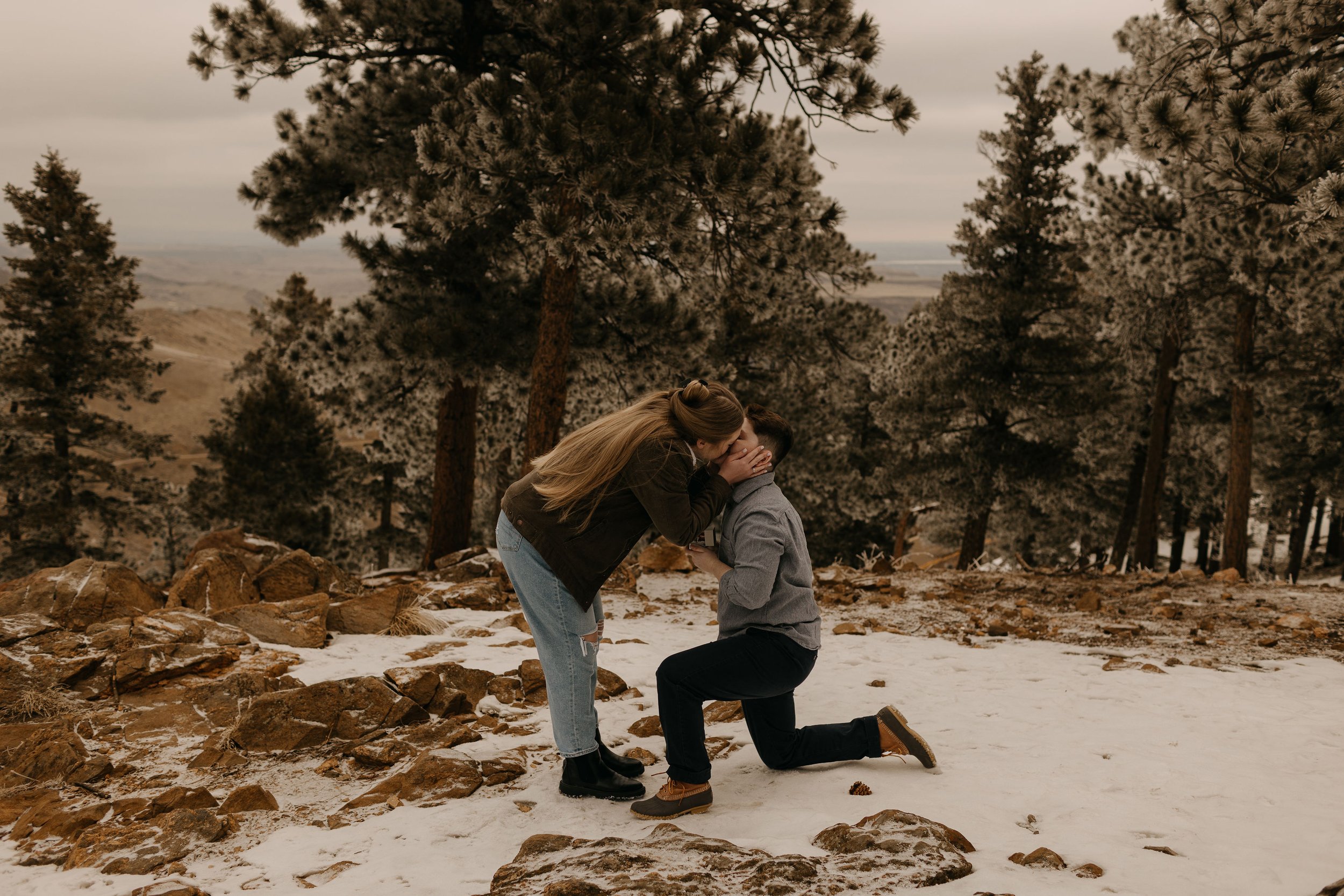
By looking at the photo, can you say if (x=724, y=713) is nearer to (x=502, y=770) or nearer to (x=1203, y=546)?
(x=502, y=770)

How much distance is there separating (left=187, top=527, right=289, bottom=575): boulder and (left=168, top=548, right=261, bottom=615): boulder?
432 mm

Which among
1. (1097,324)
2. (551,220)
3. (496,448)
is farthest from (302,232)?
(1097,324)

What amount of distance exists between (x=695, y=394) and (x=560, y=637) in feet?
3.90

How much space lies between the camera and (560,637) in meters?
3.58

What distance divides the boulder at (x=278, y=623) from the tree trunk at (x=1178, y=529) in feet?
82.9

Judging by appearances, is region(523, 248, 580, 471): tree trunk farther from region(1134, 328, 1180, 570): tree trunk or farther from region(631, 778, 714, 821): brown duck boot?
region(1134, 328, 1180, 570): tree trunk

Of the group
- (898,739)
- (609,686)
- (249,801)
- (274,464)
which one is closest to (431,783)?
(249,801)

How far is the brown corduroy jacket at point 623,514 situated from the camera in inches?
129

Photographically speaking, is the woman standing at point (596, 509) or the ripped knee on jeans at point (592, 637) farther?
the ripped knee on jeans at point (592, 637)

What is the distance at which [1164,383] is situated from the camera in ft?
54.6

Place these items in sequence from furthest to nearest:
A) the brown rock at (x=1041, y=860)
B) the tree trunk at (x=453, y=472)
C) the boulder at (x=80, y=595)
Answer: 1. the tree trunk at (x=453, y=472)
2. the boulder at (x=80, y=595)
3. the brown rock at (x=1041, y=860)

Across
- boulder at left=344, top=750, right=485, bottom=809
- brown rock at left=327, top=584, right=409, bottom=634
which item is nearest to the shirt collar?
boulder at left=344, top=750, right=485, bottom=809

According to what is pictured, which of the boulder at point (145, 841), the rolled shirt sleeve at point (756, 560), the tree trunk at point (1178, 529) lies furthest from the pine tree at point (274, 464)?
the tree trunk at point (1178, 529)

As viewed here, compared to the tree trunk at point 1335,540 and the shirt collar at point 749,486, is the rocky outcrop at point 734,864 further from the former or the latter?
the tree trunk at point 1335,540
